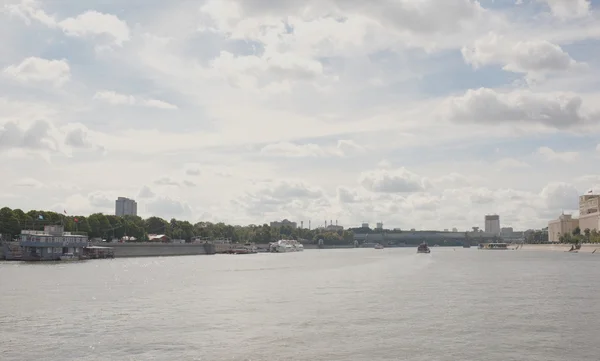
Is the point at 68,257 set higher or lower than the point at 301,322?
higher

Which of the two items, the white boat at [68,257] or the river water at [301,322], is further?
the white boat at [68,257]

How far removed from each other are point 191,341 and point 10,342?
40.2 ft

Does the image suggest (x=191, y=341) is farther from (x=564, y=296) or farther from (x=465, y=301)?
(x=564, y=296)

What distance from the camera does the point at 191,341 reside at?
1721 inches

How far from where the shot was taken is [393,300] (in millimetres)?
68062

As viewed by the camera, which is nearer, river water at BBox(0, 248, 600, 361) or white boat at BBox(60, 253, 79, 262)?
river water at BBox(0, 248, 600, 361)

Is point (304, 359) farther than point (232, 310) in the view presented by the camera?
No

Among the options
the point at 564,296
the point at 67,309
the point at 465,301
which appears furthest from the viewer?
the point at 564,296

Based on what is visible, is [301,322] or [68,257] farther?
[68,257]

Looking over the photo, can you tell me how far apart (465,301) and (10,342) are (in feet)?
144

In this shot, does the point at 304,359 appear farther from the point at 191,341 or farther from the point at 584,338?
the point at 584,338

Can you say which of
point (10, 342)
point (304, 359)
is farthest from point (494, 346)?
point (10, 342)

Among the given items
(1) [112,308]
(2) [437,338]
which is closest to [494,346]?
(2) [437,338]

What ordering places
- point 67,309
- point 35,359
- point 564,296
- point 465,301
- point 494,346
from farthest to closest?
point 564,296 → point 465,301 → point 67,309 → point 494,346 → point 35,359
